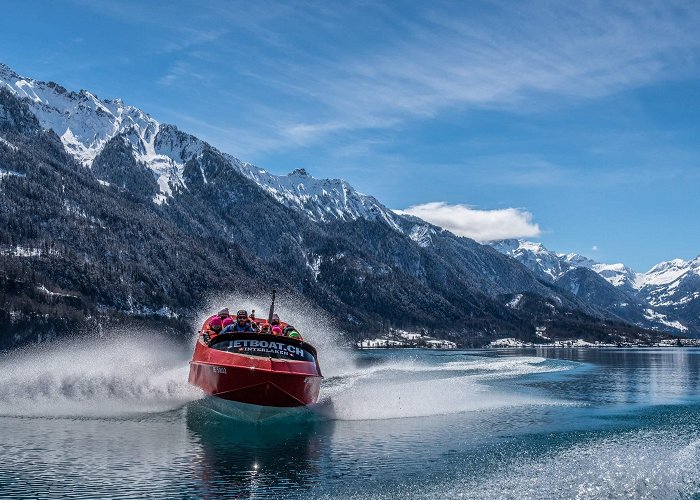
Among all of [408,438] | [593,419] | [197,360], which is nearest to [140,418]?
[197,360]

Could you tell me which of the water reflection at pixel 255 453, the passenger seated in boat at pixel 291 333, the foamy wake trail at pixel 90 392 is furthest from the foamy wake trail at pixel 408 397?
the foamy wake trail at pixel 90 392

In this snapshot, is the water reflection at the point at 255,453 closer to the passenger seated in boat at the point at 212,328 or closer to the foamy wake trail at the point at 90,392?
the foamy wake trail at the point at 90,392

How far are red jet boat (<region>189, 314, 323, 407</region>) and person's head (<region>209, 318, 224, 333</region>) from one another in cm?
773

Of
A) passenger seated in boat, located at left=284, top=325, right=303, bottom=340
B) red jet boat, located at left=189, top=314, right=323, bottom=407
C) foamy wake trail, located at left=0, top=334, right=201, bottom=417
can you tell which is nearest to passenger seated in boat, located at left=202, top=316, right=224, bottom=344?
foamy wake trail, located at left=0, top=334, right=201, bottom=417

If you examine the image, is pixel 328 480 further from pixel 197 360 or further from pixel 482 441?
pixel 197 360

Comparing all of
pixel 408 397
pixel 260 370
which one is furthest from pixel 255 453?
pixel 408 397

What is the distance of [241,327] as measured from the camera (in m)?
53.3

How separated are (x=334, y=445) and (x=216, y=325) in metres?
21.5

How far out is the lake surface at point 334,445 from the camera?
3406cm

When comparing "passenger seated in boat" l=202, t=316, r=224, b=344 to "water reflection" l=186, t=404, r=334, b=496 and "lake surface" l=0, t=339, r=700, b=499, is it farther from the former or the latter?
"water reflection" l=186, t=404, r=334, b=496

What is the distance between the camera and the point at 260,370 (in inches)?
1898

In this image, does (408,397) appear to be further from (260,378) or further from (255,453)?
(255,453)

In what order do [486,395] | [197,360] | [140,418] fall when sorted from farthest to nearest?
[486,395] → [197,360] → [140,418]

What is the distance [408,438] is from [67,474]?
22095 mm
